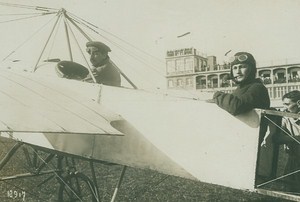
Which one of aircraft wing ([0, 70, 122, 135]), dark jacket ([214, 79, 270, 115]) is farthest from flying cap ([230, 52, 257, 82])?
aircraft wing ([0, 70, 122, 135])

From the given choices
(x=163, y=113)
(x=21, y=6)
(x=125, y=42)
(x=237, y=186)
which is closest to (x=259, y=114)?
(x=237, y=186)

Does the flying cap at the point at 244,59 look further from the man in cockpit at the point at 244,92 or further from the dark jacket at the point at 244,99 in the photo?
the dark jacket at the point at 244,99

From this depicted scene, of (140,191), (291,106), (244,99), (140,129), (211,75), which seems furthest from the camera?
(211,75)

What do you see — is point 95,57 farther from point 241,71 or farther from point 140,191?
point 241,71

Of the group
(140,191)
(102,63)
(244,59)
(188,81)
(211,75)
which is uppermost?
(211,75)

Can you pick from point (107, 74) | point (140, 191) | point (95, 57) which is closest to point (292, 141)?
point (107, 74)

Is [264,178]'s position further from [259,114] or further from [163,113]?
[163,113]
